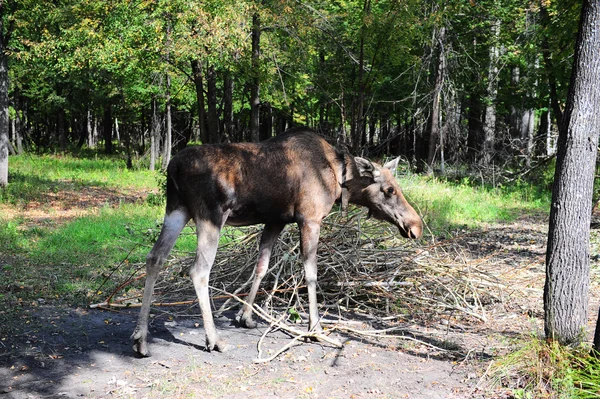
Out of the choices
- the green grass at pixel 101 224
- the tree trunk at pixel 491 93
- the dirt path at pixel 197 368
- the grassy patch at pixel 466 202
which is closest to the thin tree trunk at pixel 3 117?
the green grass at pixel 101 224

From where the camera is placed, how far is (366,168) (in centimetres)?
706

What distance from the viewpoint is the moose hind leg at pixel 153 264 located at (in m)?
5.75

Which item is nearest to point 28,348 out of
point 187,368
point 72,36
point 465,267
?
point 187,368

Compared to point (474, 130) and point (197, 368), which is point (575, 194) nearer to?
point (197, 368)

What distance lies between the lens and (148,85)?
2623cm

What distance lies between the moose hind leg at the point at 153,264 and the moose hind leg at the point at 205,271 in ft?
0.81

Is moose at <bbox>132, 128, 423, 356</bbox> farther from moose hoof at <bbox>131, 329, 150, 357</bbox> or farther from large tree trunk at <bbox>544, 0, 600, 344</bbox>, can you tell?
large tree trunk at <bbox>544, 0, 600, 344</bbox>

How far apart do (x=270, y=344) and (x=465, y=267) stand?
3.11 metres

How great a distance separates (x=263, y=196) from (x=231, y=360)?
1.65 meters

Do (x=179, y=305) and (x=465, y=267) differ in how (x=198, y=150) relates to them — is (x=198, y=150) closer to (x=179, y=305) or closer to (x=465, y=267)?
(x=179, y=305)

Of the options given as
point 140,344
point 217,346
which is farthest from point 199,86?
point 140,344

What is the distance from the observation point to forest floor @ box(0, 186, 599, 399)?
507 cm

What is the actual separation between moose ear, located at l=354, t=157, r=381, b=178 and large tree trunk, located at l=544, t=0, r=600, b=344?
2.16m

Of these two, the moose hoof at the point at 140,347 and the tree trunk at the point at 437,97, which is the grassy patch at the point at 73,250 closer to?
the moose hoof at the point at 140,347
